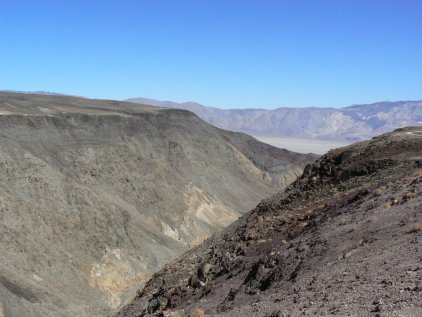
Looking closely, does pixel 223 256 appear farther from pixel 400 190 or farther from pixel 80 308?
pixel 80 308

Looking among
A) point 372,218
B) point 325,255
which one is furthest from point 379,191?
point 325,255

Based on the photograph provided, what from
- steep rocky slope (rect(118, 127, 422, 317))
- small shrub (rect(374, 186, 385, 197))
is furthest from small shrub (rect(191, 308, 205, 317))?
small shrub (rect(374, 186, 385, 197))

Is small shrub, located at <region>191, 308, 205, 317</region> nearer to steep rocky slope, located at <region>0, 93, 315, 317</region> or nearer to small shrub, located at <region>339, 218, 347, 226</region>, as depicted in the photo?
small shrub, located at <region>339, 218, 347, 226</region>

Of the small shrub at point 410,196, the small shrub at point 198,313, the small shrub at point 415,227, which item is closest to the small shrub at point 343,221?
the small shrub at point 410,196

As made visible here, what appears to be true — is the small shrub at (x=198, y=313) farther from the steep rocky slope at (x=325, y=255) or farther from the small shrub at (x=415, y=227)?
the small shrub at (x=415, y=227)

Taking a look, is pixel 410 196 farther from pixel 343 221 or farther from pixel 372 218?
pixel 343 221
